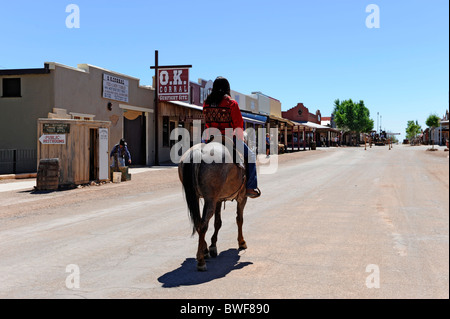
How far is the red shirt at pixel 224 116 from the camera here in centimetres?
565

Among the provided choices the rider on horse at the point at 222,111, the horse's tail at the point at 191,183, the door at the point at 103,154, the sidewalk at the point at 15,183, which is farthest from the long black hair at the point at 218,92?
the door at the point at 103,154

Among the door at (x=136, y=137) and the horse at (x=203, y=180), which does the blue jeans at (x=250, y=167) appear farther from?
the door at (x=136, y=137)

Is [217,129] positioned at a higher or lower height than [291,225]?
higher

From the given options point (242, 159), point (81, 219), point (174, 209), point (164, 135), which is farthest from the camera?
point (164, 135)

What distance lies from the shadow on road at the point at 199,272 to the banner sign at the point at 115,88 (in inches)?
733

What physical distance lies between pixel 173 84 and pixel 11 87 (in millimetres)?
9910

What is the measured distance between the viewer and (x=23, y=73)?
757 inches

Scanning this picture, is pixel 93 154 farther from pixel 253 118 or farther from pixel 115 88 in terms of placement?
pixel 253 118

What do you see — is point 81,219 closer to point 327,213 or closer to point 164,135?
point 327,213

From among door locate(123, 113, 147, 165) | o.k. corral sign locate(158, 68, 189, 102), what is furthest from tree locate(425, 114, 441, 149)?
door locate(123, 113, 147, 165)
